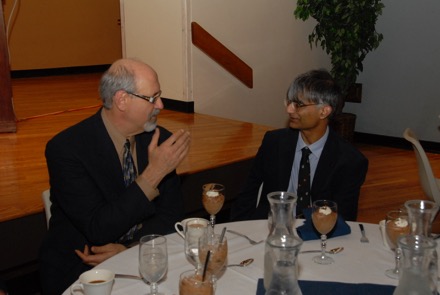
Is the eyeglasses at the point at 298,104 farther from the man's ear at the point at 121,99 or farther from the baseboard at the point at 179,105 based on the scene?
the baseboard at the point at 179,105

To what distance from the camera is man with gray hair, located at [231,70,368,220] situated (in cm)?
254

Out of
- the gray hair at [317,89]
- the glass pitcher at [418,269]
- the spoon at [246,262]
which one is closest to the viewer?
the glass pitcher at [418,269]

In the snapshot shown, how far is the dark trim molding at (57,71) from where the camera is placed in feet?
30.3

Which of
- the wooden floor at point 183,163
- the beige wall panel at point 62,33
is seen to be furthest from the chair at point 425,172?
the beige wall panel at point 62,33

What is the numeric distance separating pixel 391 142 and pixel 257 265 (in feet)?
19.2

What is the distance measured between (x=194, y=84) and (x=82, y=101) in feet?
5.26

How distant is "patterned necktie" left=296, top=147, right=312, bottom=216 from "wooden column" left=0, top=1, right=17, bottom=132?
10.9ft

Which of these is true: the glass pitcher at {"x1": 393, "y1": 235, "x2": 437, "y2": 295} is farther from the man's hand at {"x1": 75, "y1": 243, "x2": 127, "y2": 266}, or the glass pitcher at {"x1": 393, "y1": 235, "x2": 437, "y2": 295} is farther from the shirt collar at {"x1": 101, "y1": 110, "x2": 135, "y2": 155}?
the shirt collar at {"x1": 101, "y1": 110, "x2": 135, "y2": 155}

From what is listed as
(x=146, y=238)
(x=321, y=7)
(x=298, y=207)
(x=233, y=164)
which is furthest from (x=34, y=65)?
(x=146, y=238)

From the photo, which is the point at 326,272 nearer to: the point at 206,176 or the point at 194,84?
the point at 206,176

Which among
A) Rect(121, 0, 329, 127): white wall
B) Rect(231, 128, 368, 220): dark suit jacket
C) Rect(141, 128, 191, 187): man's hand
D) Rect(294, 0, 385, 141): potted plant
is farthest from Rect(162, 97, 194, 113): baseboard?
Rect(141, 128, 191, 187): man's hand

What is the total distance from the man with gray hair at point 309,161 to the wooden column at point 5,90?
3047 millimetres

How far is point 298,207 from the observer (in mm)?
2566

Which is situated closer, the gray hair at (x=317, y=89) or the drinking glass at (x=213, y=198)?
the drinking glass at (x=213, y=198)
